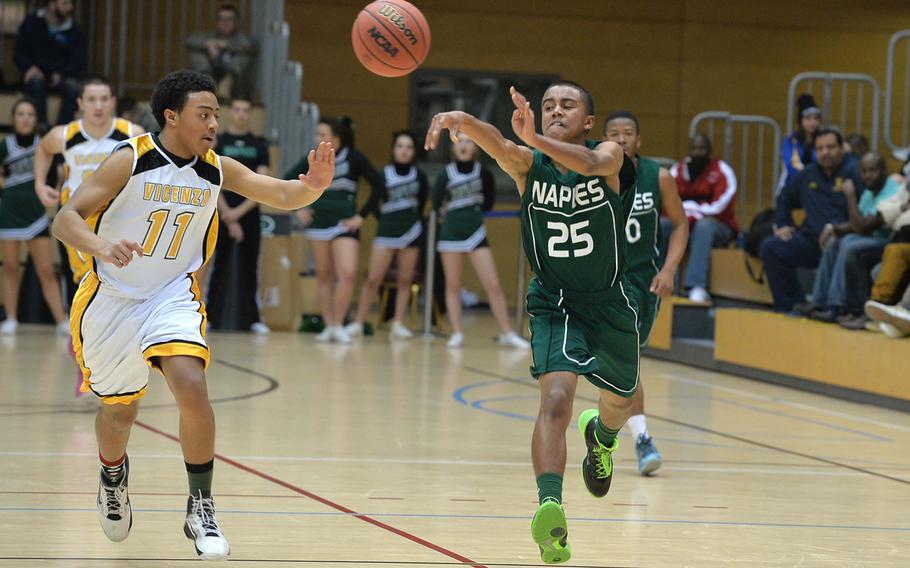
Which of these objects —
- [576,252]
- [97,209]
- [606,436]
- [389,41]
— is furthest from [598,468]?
[97,209]

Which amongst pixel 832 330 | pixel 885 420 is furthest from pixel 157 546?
pixel 832 330

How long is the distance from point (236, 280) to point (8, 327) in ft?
6.90

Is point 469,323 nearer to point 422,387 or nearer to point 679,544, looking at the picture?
point 422,387

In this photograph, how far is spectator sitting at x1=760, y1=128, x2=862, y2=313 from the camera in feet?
35.9

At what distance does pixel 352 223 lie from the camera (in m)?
12.4

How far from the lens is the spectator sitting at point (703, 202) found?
12406 mm


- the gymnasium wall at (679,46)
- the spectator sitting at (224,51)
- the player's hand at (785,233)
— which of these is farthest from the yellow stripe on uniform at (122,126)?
the gymnasium wall at (679,46)

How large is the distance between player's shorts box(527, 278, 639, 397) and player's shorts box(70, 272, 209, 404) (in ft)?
4.04

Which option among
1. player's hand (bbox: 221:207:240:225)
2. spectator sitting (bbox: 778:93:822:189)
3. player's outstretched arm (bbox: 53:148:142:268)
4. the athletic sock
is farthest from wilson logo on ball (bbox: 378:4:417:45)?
spectator sitting (bbox: 778:93:822:189)

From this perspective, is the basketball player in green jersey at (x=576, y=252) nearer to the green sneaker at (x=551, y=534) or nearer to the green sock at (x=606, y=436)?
the green sock at (x=606, y=436)

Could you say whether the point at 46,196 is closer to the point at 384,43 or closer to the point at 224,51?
the point at 384,43

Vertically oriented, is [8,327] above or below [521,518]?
below

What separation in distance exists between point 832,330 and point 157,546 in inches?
255

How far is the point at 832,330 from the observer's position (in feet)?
32.5
